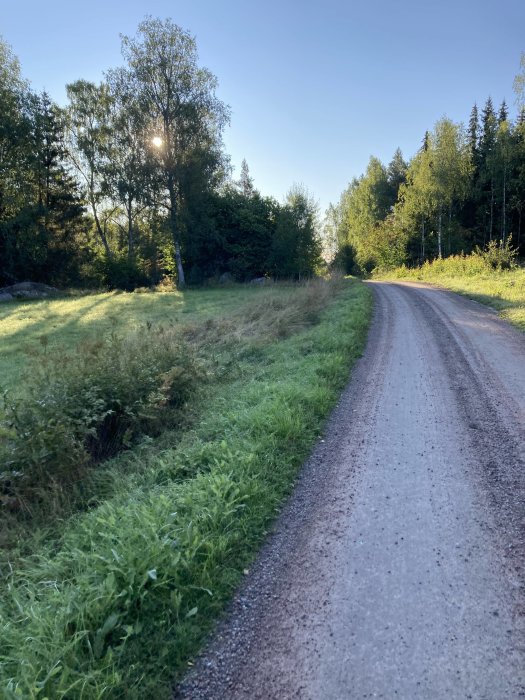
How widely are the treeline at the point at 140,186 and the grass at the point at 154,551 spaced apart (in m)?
28.8

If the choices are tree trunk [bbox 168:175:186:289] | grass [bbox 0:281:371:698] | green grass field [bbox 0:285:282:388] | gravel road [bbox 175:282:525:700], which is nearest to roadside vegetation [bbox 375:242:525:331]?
gravel road [bbox 175:282:525:700]

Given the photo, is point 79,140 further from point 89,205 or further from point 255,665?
point 255,665

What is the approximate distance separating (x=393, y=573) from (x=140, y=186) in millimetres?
33573

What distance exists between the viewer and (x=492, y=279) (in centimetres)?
1964

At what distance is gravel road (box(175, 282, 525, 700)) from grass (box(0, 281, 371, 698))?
0.24 m

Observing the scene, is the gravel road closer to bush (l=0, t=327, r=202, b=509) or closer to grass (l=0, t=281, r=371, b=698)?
grass (l=0, t=281, r=371, b=698)

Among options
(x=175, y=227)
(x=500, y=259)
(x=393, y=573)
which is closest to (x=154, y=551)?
(x=393, y=573)

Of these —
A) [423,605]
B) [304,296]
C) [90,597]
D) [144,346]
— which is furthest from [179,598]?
[304,296]

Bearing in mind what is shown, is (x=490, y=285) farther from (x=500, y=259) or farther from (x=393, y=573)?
(x=393, y=573)

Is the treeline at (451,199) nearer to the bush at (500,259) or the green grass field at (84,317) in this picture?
the bush at (500,259)

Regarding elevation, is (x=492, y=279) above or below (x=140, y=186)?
below

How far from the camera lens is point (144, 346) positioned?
29.3 feet

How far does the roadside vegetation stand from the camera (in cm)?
1347

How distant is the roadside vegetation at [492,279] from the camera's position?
13.5m
